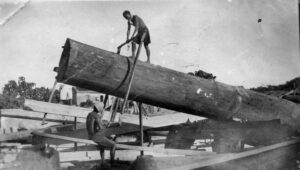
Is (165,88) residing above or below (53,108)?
above

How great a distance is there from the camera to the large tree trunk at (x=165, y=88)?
4.29 m

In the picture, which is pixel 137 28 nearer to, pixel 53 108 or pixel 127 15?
pixel 127 15

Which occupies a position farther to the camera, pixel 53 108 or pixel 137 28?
pixel 53 108

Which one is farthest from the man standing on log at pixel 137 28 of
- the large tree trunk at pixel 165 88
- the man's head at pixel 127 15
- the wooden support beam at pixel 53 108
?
the wooden support beam at pixel 53 108

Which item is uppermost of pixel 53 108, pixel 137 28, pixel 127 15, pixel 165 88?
pixel 127 15

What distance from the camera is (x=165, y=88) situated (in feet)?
16.1

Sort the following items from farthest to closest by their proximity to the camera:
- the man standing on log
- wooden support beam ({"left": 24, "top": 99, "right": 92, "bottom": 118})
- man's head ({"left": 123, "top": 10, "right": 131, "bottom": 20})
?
wooden support beam ({"left": 24, "top": 99, "right": 92, "bottom": 118}) < man's head ({"left": 123, "top": 10, "right": 131, "bottom": 20}) < the man standing on log

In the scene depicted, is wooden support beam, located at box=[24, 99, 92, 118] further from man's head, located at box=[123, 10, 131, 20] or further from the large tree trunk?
the large tree trunk

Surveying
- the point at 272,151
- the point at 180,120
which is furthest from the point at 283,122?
the point at 180,120

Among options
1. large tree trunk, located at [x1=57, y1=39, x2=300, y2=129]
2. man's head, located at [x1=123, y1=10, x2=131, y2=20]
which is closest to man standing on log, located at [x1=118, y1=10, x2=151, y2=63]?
man's head, located at [x1=123, y1=10, x2=131, y2=20]

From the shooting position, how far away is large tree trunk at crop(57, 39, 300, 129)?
4289mm

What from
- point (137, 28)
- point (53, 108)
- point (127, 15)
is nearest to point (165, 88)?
point (137, 28)

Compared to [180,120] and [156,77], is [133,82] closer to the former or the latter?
[156,77]

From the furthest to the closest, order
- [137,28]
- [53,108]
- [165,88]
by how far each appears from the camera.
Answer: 1. [53,108]
2. [137,28]
3. [165,88]
